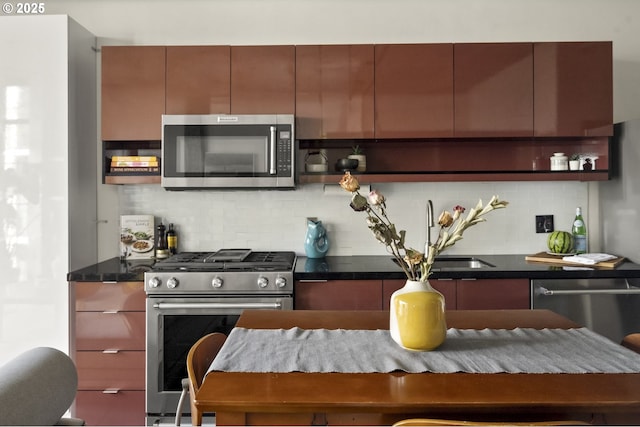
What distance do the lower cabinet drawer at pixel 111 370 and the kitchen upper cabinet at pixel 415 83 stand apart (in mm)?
2131

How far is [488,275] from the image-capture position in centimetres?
288

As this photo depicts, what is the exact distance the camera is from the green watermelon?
11.1ft

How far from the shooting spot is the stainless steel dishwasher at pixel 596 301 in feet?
9.43

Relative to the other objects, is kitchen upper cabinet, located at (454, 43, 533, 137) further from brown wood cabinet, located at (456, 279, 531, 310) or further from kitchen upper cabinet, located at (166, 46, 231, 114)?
kitchen upper cabinet, located at (166, 46, 231, 114)

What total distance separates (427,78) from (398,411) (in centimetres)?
255

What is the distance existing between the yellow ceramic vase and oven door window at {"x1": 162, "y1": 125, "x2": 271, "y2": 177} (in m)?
1.84

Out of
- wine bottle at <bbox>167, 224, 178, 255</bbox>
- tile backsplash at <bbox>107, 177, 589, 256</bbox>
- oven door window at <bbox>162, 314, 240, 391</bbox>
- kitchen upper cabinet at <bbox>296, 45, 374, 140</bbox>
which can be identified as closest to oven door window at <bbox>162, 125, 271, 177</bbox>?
kitchen upper cabinet at <bbox>296, 45, 374, 140</bbox>

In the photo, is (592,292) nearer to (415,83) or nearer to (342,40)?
(415,83)

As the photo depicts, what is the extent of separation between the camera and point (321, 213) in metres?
3.63

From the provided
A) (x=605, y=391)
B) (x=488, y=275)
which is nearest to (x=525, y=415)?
(x=605, y=391)

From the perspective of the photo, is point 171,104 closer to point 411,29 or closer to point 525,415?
point 411,29

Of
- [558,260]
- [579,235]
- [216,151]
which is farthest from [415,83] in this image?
[579,235]

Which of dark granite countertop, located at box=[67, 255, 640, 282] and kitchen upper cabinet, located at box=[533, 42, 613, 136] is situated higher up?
kitchen upper cabinet, located at box=[533, 42, 613, 136]

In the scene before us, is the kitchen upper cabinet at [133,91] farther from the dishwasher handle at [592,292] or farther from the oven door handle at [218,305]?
the dishwasher handle at [592,292]
